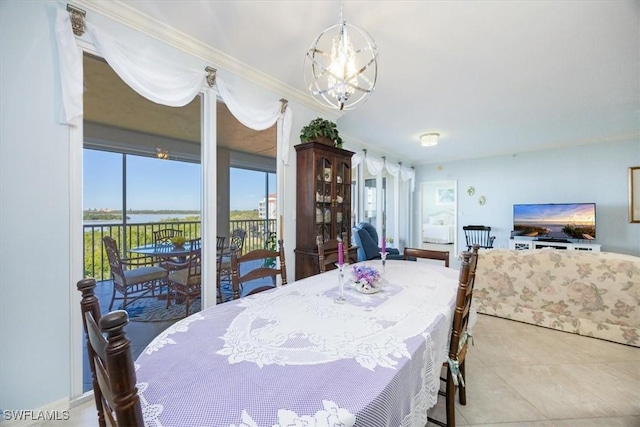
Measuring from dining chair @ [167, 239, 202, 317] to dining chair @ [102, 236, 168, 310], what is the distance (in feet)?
0.31

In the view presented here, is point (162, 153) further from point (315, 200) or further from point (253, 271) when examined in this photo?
point (315, 200)

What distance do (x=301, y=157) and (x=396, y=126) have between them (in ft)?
6.47

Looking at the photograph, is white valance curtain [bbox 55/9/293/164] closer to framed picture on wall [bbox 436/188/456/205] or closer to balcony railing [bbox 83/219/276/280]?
balcony railing [bbox 83/219/276/280]

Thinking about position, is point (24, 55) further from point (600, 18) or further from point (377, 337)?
point (600, 18)

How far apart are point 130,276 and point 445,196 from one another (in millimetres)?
7164

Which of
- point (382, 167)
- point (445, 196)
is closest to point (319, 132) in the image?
point (382, 167)

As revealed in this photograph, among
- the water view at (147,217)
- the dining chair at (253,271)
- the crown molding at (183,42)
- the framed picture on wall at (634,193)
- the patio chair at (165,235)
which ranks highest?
the crown molding at (183,42)

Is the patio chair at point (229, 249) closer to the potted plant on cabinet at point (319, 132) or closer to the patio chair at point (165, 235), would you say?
the patio chair at point (165, 235)

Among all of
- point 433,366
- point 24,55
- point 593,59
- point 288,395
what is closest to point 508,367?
point 433,366

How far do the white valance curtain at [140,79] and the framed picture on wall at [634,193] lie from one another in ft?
20.8

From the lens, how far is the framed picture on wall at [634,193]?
4.61m

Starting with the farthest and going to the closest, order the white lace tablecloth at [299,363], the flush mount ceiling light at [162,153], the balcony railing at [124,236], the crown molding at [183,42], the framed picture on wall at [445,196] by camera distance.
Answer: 1. the framed picture on wall at [445,196]
2. the flush mount ceiling light at [162,153]
3. the balcony railing at [124,236]
4. the crown molding at [183,42]
5. the white lace tablecloth at [299,363]

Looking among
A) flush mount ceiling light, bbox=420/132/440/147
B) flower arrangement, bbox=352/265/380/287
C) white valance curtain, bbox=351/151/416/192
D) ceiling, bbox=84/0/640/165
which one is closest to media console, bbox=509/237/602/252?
ceiling, bbox=84/0/640/165

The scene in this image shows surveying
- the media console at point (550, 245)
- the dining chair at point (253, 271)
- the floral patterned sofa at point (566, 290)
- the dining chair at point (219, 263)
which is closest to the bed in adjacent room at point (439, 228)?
the media console at point (550, 245)
